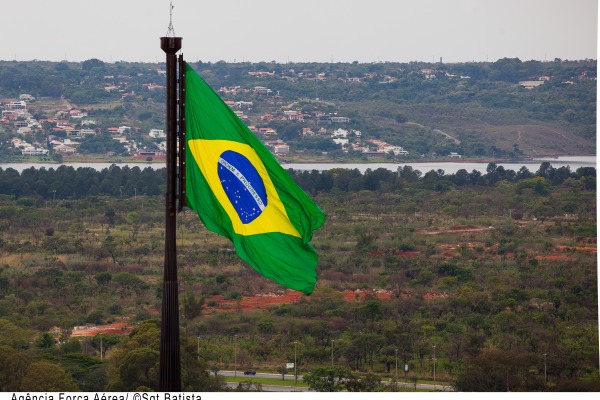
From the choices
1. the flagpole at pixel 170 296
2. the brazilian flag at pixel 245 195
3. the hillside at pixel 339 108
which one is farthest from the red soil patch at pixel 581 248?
the hillside at pixel 339 108

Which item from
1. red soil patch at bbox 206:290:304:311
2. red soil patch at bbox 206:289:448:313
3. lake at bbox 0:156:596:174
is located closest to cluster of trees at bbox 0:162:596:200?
lake at bbox 0:156:596:174

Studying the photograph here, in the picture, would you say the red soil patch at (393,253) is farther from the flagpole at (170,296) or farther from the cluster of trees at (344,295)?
the flagpole at (170,296)

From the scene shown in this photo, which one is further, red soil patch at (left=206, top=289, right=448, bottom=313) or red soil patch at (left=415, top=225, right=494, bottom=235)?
red soil patch at (left=415, top=225, right=494, bottom=235)

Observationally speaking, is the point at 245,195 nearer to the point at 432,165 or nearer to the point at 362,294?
the point at 362,294

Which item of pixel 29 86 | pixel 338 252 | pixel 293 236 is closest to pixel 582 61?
pixel 29 86

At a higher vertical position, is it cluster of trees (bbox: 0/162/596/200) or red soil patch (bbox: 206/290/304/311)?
cluster of trees (bbox: 0/162/596/200)

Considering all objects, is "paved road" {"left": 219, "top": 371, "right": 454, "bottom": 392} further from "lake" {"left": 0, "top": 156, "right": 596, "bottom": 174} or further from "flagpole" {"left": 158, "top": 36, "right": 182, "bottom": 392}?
"lake" {"left": 0, "top": 156, "right": 596, "bottom": 174}
